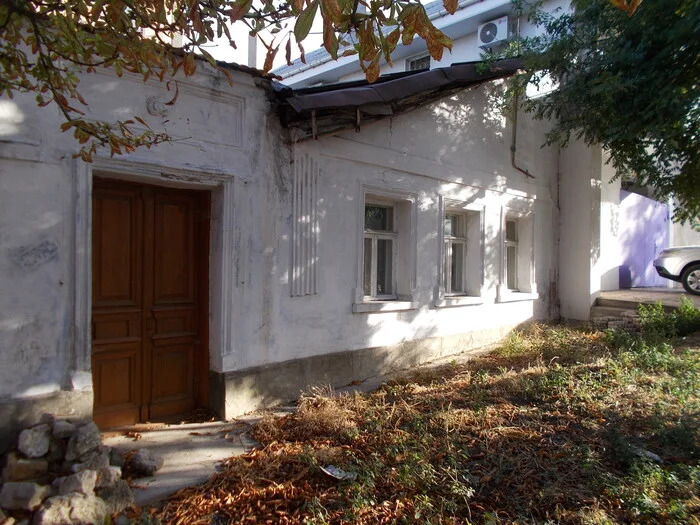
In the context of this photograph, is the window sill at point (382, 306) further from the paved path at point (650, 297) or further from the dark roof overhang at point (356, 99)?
the paved path at point (650, 297)

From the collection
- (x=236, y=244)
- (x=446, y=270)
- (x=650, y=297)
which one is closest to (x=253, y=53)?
(x=446, y=270)

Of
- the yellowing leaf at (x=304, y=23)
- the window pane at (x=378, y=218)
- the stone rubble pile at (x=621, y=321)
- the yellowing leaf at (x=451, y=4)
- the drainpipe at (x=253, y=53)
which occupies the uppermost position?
the drainpipe at (x=253, y=53)

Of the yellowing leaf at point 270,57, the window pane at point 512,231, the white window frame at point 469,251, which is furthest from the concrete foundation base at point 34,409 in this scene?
the window pane at point 512,231

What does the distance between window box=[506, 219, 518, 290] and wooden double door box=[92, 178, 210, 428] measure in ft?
20.7

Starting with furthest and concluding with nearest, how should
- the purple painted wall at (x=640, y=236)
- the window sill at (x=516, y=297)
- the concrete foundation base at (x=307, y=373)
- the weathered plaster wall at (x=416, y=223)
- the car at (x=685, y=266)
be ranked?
the purple painted wall at (x=640, y=236) → the car at (x=685, y=266) → the window sill at (x=516, y=297) → the weathered plaster wall at (x=416, y=223) → the concrete foundation base at (x=307, y=373)

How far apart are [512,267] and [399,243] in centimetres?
352

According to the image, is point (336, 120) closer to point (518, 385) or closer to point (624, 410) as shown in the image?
point (518, 385)

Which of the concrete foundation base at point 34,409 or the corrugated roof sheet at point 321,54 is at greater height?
the corrugated roof sheet at point 321,54

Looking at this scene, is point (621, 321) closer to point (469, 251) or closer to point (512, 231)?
point (512, 231)

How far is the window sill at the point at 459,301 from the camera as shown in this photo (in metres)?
7.00

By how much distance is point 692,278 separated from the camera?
394 inches

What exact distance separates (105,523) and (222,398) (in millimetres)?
1834

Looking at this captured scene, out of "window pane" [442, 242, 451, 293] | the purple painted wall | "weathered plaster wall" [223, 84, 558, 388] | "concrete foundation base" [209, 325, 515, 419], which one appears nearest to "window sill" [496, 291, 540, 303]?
"weathered plaster wall" [223, 84, 558, 388]

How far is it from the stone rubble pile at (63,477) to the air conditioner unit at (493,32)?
1282cm
